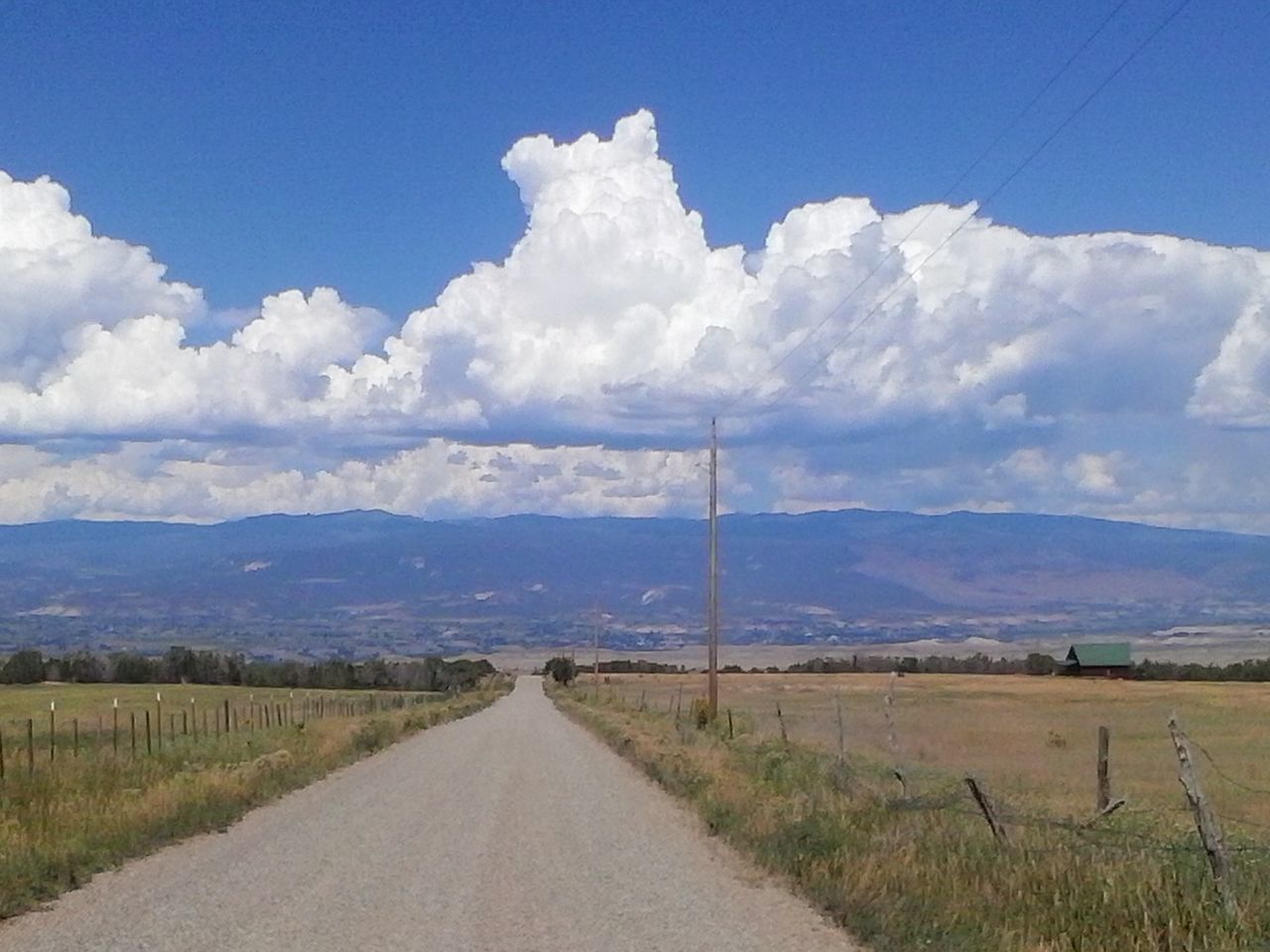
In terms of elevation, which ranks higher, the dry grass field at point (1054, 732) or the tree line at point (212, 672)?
the dry grass field at point (1054, 732)

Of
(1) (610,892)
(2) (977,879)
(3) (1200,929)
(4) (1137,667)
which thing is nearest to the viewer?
(3) (1200,929)

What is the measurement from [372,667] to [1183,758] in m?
124

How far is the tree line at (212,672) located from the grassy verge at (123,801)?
90.8 metres

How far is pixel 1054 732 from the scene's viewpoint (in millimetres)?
44688

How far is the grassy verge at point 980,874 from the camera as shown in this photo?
10.2m

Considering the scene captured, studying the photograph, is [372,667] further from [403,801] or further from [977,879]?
[977,879]

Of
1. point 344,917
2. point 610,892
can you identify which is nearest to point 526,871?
point 610,892

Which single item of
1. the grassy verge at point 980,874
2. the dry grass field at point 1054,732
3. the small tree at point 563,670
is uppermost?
the grassy verge at point 980,874

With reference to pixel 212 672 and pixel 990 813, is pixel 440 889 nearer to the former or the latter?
pixel 990 813

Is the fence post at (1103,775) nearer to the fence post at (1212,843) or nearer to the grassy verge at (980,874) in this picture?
the grassy verge at (980,874)

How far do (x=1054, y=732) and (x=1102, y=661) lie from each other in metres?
62.2

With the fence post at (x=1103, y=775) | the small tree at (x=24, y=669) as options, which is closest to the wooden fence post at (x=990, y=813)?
the fence post at (x=1103, y=775)

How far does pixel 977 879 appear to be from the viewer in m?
12.3

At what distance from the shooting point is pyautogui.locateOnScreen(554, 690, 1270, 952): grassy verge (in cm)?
1020
